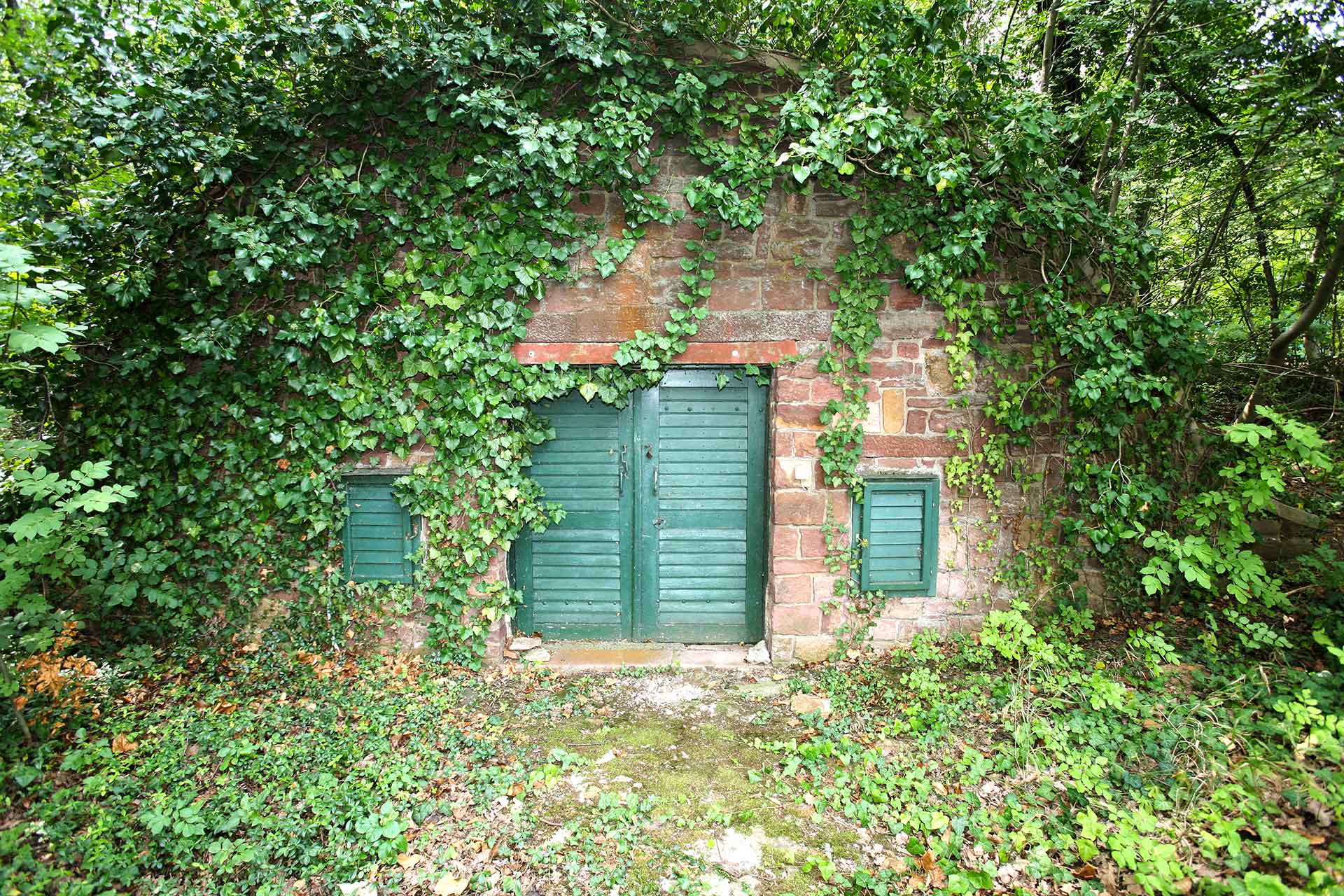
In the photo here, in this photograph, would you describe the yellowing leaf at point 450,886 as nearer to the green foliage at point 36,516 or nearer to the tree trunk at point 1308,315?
the green foliage at point 36,516

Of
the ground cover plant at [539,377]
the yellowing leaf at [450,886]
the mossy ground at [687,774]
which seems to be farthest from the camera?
the ground cover plant at [539,377]

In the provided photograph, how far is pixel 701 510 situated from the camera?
4.85 m

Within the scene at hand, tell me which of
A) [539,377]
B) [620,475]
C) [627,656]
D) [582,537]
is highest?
[539,377]

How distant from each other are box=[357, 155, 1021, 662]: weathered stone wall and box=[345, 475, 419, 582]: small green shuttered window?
0.32 m

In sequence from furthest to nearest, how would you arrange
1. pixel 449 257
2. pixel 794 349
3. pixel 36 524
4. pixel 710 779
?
pixel 794 349
pixel 449 257
pixel 710 779
pixel 36 524

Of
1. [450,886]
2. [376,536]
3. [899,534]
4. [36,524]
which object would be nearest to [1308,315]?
[899,534]

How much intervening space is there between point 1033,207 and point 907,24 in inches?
58.9

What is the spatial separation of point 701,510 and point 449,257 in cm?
267

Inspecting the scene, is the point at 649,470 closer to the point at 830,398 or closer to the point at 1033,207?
the point at 830,398

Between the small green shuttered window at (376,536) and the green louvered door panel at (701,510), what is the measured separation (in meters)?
1.78

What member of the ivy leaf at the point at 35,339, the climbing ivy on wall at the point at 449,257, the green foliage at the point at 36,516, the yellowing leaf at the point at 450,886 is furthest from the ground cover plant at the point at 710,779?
the ivy leaf at the point at 35,339

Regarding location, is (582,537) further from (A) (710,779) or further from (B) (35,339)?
(B) (35,339)

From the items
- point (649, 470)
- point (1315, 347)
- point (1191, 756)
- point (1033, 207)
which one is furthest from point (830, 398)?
point (1315, 347)

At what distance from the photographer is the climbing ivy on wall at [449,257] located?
398cm
